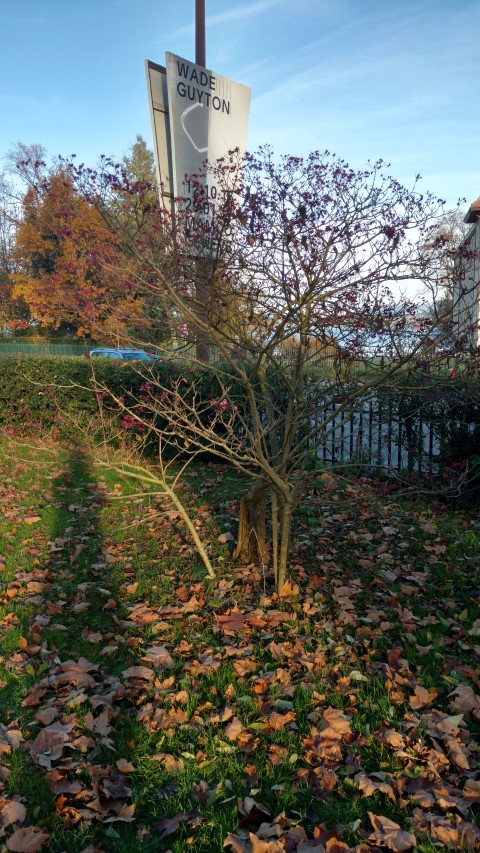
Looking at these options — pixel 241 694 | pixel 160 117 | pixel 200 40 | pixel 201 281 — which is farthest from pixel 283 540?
pixel 200 40

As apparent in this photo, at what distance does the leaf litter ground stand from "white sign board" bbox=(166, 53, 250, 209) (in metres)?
5.70

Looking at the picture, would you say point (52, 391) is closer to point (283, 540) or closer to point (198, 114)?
point (198, 114)

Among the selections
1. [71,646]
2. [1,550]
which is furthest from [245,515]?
[1,550]

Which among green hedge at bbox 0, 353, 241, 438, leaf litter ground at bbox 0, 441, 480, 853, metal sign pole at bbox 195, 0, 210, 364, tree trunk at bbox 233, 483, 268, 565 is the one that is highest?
metal sign pole at bbox 195, 0, 210, 364

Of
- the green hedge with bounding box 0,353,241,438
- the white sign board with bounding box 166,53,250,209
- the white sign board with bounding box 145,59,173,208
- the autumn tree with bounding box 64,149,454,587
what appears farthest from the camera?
the green hedge with bounding box 0,353,241,438

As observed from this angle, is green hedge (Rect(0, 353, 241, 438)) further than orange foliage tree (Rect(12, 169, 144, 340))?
Yes

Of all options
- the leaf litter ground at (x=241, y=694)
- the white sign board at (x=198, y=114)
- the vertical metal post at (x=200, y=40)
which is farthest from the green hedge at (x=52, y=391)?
the vertical metal post at (x=200, y=40)

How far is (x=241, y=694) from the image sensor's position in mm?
3305

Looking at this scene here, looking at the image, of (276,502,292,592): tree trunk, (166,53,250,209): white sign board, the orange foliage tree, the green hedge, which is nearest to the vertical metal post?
(166,53,250,209): white sign board

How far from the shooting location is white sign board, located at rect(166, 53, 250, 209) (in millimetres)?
9023

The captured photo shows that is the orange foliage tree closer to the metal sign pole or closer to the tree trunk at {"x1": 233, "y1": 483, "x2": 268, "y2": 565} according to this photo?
the metal sign pole

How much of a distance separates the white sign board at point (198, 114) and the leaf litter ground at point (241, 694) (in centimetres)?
570

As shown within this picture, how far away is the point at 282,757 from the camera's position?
2764mm

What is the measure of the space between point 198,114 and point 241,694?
855 centimetres
